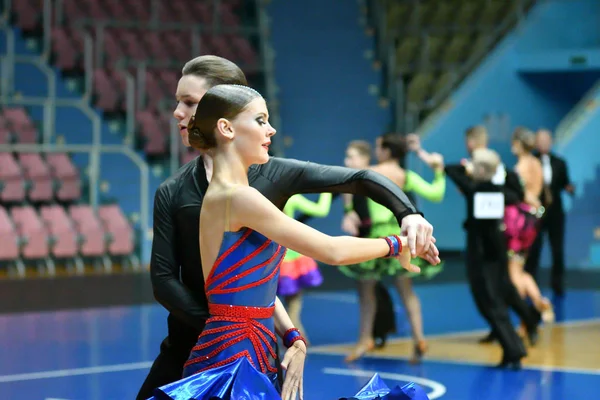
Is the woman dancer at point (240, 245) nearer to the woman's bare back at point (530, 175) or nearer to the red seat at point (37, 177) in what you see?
the woman's bare back at point (530, 175)

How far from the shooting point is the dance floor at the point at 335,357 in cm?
725

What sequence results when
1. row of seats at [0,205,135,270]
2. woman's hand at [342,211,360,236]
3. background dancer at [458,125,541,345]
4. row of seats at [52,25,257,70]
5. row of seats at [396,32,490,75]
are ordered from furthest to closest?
row of seats at [396,32,490,75]
row of seats at [52,25,257,70]
row of seats at [0,205,135,270]
background dancer at [458,125,541,345]
woman's hand at [342,211,360,236]

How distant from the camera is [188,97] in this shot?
346cm

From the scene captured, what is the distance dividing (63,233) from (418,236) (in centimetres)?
903

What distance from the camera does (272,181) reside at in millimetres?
3438

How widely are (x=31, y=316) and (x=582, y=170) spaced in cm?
742

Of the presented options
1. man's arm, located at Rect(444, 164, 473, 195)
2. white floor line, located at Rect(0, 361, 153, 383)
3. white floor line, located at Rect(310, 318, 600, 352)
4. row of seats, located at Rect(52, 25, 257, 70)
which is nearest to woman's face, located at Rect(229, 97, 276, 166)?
white floor line, located at Rect(0, 361, 153, 383)

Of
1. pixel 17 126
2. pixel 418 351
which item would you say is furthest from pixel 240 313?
pixel 17 126

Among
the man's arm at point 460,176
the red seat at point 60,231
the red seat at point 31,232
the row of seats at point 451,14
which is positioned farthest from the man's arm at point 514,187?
the row of seats at point 451,14

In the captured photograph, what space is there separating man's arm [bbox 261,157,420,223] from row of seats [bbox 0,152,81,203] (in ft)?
28.9

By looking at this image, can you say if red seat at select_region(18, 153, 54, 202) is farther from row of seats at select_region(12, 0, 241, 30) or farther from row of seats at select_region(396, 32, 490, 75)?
row of seats at select_region(396, 32, 490, 75)

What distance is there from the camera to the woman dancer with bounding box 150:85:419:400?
3.07 metres

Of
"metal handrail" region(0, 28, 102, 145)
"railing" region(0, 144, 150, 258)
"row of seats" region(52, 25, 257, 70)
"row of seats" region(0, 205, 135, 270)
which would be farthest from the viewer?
"row of seats" region(52, 25, 257, 70)

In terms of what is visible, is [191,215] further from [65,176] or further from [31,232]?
[65,176]
